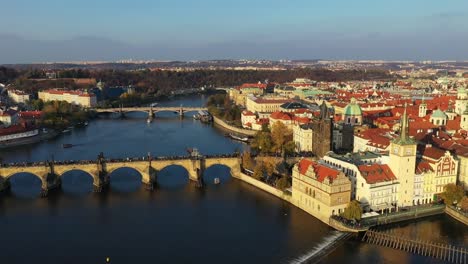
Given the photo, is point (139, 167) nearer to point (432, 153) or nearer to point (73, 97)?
point (432, 153)

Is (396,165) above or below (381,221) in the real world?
above

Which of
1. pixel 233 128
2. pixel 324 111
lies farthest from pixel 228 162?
pixel 233 128

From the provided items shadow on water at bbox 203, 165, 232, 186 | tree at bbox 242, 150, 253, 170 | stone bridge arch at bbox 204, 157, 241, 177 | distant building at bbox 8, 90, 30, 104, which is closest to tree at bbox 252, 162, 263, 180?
stone bridge arch at bbox 204, 157, 241, 177

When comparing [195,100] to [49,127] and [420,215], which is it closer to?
[49,127]

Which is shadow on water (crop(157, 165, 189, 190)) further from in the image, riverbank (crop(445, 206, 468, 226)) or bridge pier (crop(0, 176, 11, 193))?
riverbank (crop(445, 206, 468, 226))

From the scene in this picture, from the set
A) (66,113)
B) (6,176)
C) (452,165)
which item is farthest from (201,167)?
(66,113)
